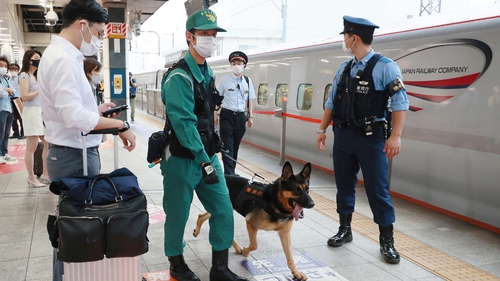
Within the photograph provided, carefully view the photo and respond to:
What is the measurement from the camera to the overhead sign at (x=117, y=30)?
1167 centimetres

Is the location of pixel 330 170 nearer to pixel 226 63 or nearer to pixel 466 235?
pixel 466 235

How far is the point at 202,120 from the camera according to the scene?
3.19 meters

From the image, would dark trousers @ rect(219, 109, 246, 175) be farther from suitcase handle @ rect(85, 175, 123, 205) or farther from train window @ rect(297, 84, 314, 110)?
suitcase handle @ rect(85, 175, 123, 205)

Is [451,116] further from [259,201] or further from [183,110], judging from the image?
[183,110]

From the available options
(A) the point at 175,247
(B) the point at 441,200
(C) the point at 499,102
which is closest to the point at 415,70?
(C) the point at 499,102

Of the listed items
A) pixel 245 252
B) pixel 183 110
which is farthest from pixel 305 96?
pixel 183 110

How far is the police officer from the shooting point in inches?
151

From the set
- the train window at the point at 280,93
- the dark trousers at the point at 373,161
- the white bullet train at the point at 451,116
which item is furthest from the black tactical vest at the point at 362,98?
the train window at the point at 280,93

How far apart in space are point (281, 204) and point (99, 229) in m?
1.58

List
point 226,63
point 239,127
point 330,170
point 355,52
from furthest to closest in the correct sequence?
point 226,63 → point 330,170 → point 239,127 → point 355,52

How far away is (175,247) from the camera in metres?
3.27

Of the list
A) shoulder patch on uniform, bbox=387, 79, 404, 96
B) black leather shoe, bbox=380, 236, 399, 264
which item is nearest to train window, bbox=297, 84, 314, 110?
shoulder patch on uniform, bbox=387, 79, 404, 96

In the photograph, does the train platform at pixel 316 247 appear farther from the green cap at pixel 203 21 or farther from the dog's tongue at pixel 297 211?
the green cap at pixel 203 21

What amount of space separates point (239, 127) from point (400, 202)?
8.49 feet
